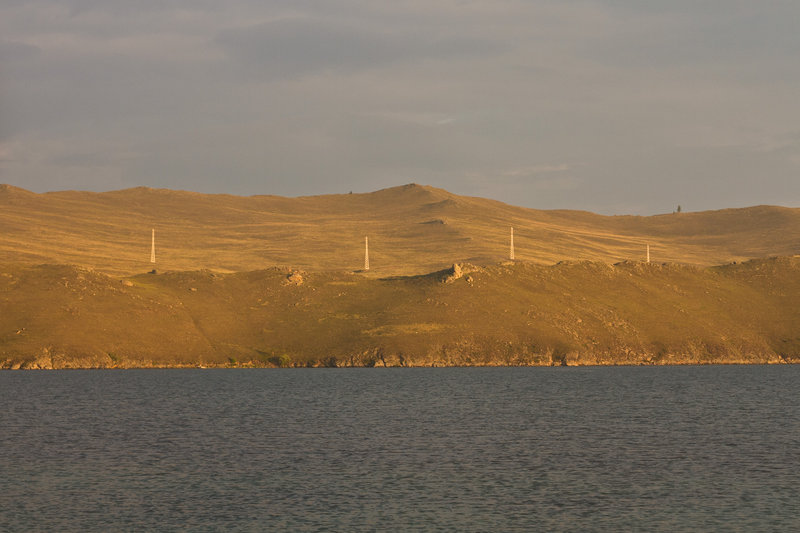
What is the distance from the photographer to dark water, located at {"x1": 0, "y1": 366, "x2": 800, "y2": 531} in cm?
3872

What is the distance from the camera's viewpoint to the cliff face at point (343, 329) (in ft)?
547

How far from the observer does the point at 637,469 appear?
5141 cm

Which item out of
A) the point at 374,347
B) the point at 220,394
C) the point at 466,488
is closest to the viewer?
the point at 466,488

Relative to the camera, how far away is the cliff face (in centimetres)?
16675

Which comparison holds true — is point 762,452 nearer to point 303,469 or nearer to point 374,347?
point 303,469

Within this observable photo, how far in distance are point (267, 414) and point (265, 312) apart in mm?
108710

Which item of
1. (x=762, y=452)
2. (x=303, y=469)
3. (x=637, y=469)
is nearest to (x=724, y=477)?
(x=637, y=469)

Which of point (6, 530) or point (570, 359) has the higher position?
point (6, 530)

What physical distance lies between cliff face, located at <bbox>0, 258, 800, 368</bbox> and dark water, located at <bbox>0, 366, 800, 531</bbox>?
5867 centimetres

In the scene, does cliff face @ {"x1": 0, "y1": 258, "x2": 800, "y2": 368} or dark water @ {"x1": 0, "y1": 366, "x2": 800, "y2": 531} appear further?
cliff face @ {"x1": 0, "y1": 258, "x2": 800, "y2": 368}

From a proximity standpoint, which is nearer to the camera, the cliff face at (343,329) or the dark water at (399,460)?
the dark water at (399,460)

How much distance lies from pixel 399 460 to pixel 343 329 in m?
127

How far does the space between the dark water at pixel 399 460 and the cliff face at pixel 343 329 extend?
58.7 meters

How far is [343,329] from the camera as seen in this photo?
18138 cm
